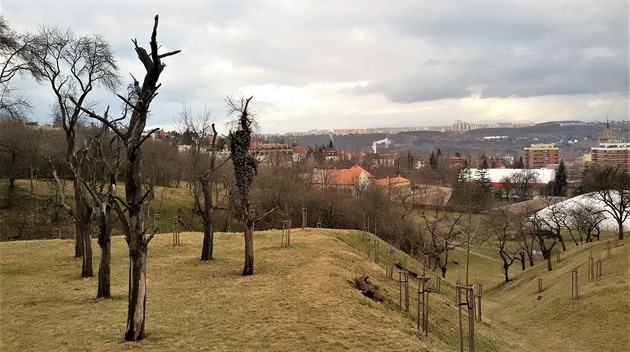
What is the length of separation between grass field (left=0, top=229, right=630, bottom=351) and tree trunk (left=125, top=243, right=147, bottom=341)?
0.30m

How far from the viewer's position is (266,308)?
12.4 m

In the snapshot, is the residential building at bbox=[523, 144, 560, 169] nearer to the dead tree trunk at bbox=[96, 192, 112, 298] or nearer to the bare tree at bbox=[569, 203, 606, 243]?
the bare tree at bbox=[569, 203, 606, 243]

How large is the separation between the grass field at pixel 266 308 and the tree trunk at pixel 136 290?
302mm

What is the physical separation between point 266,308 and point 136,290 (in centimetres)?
386

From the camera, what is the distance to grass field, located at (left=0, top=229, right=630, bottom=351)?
33.7 feet

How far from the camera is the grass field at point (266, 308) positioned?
10.3 meters

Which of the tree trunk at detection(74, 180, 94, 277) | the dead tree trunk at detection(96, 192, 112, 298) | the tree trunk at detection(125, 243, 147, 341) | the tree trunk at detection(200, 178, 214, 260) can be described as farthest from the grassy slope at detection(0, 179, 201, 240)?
the tree trunk at detection(125, 243, 147, 341)

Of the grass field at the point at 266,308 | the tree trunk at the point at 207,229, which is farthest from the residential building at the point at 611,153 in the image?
the tree trunk at the point at 207,229

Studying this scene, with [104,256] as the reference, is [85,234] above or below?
above

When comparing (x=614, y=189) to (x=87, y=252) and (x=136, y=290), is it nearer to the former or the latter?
(x=87, y=252)

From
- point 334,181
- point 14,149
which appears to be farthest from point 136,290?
point 334,181

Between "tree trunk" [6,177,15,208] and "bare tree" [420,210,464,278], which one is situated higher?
"tree trunk" [6,177,15,208]

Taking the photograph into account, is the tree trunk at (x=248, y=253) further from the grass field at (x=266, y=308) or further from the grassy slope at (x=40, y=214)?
the grassy slope at (x=40, y=214)

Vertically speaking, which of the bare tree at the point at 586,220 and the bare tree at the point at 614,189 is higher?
the bare tree at the point at 614,189
